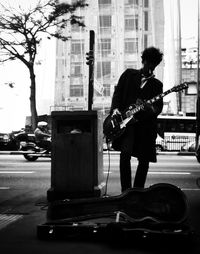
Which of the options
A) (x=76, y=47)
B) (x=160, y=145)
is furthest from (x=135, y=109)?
(x=76, y=47)

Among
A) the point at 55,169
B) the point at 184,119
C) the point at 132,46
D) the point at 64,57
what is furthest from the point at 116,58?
the point at 55,169

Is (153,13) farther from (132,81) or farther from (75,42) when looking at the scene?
(132,81)

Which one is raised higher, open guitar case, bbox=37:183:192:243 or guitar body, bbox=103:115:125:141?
guitar body, bbox=103:115:125:141

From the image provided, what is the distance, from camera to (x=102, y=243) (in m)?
3.22

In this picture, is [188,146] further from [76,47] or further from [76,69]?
[76,47]

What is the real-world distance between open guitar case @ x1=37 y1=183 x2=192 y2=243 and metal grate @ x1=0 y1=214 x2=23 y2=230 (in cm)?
47

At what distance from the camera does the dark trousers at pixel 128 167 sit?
4934mm

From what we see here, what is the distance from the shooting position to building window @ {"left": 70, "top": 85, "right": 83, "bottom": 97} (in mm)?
51938

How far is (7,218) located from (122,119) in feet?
5.65

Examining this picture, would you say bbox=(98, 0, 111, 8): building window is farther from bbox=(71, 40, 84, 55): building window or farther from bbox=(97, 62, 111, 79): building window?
bbox=(97, 62, 111, 79): building window

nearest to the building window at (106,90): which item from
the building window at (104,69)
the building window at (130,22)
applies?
the building window at (104,69)

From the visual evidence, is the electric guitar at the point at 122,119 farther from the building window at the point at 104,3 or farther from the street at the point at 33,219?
the building window at the point at 104,3

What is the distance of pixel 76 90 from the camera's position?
171 ft

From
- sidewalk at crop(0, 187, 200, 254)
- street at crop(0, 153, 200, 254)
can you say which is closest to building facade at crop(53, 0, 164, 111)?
street at crop(0, 153, 200, 254)
